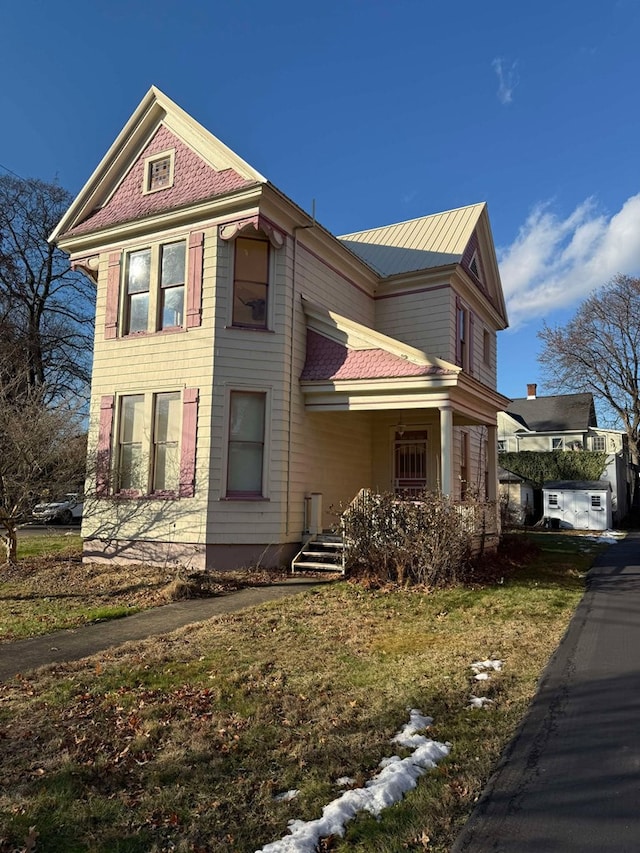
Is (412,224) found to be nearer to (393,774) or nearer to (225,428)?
(225,428)

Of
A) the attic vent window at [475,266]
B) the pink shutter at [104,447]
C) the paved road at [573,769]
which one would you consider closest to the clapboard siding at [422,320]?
the attic vent window at [475,266]

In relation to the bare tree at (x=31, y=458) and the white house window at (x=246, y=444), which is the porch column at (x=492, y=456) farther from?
the bare tree at (x=31, y=458)

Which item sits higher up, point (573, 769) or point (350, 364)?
point (350, 364)

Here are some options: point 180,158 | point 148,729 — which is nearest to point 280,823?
point 148,729

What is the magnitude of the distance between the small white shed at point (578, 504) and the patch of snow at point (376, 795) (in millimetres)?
27494

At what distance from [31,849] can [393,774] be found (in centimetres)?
191

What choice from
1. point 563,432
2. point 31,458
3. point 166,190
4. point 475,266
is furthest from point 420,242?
point 563,432

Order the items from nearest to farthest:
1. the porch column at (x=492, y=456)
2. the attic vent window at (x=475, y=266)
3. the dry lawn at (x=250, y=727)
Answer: the dry lawn at (x=250, y=727) → the porch column at (x=492, y=456) → the attic vent window at (x=475, y=266)

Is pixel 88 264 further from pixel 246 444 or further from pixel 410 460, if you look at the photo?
pixel 410 460

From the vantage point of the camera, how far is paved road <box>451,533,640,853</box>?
9.58 ft

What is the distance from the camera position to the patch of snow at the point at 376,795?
113 inches

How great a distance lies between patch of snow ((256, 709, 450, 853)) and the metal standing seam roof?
13133 millimetres

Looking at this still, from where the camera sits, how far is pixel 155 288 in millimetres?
12516

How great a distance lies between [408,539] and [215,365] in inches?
192
